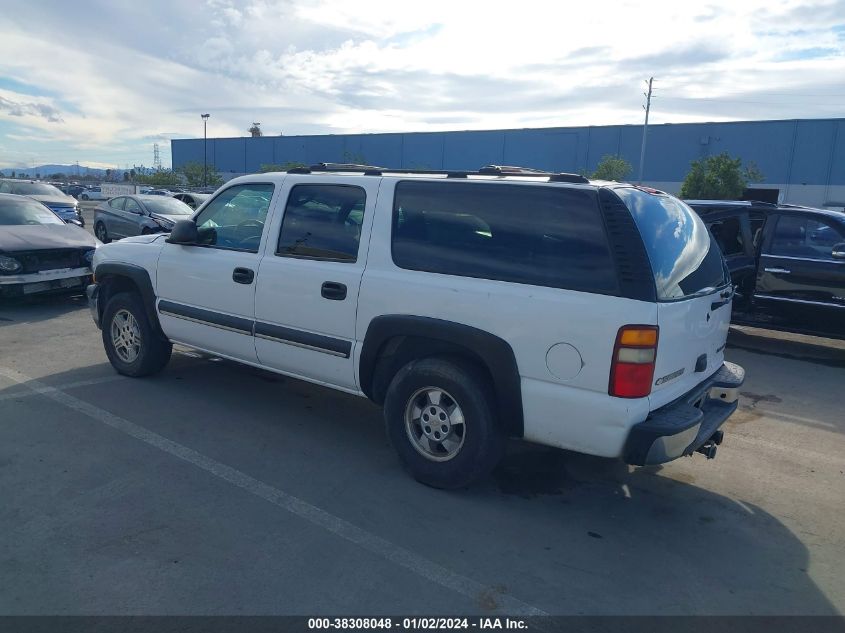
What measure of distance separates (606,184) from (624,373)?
1134 mm

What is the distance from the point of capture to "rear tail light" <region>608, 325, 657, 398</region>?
3.40 m

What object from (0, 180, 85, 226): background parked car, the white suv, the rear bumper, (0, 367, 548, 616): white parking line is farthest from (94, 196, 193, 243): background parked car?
the rear bumper

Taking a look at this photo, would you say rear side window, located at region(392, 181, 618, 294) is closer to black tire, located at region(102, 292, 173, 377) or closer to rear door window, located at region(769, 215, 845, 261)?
black tire, located at region(102, 292, 173, 377)

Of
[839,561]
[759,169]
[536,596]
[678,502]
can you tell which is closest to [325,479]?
[536,596]

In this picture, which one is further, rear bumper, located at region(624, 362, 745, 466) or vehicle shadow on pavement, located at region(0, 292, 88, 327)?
vehicle shadow on pavement, located at region(0, 292, 88, 327)

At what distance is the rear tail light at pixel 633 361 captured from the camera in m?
3.40

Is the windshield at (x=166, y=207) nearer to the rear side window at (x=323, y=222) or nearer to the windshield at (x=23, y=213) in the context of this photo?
the windshield at (x=23, y=213)

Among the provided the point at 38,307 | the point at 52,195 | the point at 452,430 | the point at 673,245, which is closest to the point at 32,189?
the point at 52,195

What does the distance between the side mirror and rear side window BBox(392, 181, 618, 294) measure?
1.96 metres

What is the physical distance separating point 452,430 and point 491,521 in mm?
590

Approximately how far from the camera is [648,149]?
188 ft

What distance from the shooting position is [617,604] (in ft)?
10.00

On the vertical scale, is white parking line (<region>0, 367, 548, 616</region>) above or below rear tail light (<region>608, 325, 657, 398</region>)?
below

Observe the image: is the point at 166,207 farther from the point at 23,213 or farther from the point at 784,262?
the point at 784,262
